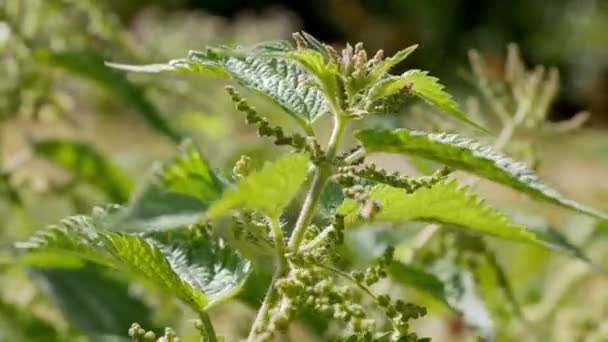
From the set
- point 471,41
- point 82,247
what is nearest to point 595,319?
point 82,247

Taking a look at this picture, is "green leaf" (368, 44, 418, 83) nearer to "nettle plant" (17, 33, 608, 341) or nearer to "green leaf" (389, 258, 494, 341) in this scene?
"nettle plant" (17, 33, 608, 341)

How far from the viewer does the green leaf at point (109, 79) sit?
1171 mm

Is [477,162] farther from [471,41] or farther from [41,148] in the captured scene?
[471,41]

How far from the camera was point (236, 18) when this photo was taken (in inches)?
363

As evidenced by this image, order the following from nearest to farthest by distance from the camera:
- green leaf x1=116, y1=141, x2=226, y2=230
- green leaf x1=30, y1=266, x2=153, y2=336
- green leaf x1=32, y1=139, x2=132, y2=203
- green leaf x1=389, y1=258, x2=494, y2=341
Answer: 1. green leaf x1=116, y1=141, x2=226, y2=230
2. green leaf x1=389, y1=258, x2=494, y2=341
3. green leaf x1=30, y1=266, x2=153, y2=336
4. green leaf x1=32, y1=139, x2=132, y2=203

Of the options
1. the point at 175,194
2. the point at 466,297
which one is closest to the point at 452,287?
the point at 466,297

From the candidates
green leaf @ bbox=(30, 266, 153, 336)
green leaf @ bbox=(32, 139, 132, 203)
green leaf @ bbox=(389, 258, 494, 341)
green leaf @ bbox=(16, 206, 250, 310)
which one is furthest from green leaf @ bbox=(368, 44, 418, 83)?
green leaf @ bbox=(32, 139, 132, 203)

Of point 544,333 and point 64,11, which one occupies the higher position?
point 544,333

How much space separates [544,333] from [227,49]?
83 cm

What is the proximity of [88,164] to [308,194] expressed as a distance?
2.49 ft

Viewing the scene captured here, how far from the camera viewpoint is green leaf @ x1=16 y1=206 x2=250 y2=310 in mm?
644

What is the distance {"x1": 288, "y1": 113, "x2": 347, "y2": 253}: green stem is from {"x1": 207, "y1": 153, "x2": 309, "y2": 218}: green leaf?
0.03 m

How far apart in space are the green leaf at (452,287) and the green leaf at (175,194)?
0.31 metres

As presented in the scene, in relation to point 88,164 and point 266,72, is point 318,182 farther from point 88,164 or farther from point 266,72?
point 88,164
